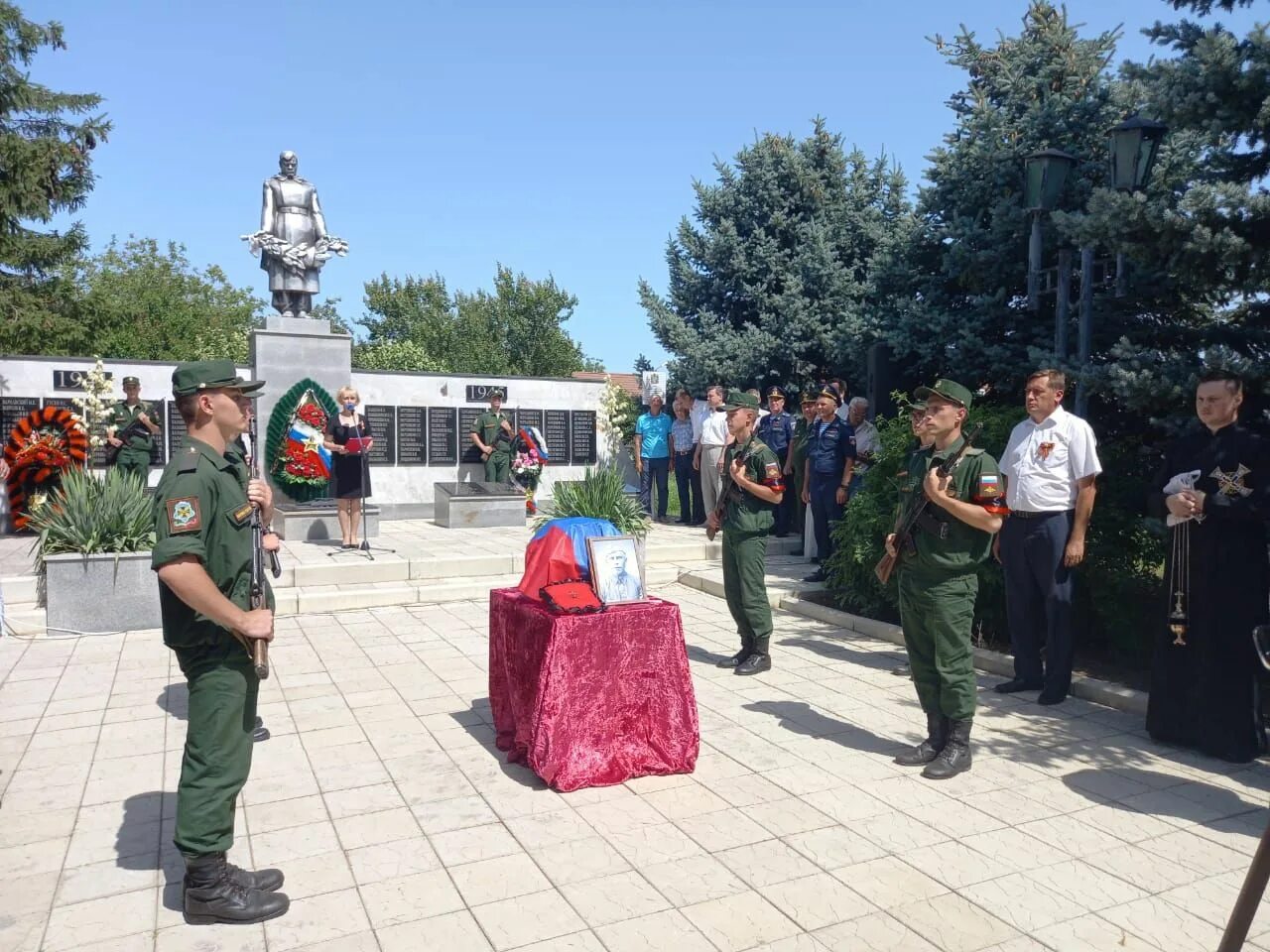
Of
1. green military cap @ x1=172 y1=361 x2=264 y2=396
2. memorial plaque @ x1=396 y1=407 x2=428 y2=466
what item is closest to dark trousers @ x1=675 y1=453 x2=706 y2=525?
memorial plaque @ x1=396 y1=407 x2=428 y2=466

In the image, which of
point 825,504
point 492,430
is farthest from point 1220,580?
point 492,430

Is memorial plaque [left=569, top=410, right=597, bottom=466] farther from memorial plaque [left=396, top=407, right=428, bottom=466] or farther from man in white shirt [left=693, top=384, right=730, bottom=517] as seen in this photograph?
man in white shirt [left=693, top=384, right=730, bottom=517]

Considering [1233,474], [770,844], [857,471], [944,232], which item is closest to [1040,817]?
[770,844]

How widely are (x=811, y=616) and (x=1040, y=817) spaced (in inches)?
183

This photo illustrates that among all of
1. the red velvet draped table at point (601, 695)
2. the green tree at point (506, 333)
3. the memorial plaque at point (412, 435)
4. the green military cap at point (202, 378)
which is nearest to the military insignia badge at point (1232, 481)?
the red velvet draped table at point (601, 695)

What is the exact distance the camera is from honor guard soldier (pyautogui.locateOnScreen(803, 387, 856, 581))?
33.1 feet

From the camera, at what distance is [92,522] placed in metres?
7.95

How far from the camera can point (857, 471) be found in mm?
9898

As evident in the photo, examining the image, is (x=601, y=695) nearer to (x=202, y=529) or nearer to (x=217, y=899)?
(x=217, y=899)

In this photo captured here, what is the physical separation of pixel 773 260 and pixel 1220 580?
45.2 ft

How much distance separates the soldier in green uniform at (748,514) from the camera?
663cm

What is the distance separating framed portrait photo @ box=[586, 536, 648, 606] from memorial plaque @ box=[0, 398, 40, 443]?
468 inches

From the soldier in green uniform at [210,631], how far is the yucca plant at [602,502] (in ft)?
20.6

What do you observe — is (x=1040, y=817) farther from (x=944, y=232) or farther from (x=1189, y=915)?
(x=944, y=232)
